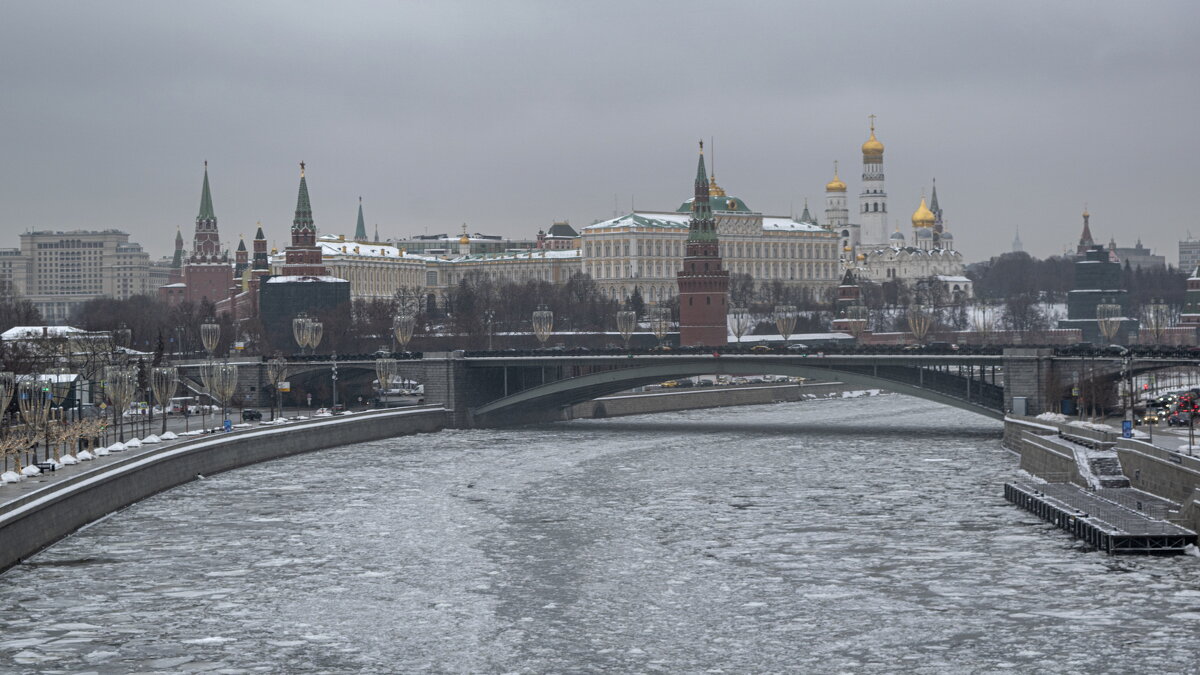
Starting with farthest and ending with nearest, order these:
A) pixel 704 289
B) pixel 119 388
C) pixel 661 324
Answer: pixel 661 324
pixel 704 289
pixel 119 388

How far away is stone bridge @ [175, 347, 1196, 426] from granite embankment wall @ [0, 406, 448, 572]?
6.83 feet

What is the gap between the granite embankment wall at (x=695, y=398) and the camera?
62594 mm

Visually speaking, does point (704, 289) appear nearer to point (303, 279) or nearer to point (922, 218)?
point (303, 279)

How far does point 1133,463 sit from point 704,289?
4978 cm

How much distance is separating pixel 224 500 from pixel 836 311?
74846 millimetres

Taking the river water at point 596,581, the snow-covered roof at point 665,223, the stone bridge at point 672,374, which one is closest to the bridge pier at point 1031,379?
the stone bridge at point 672,374

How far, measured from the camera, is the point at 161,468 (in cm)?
3559

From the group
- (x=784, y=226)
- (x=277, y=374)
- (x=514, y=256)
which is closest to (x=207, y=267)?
(x=514, y=256)

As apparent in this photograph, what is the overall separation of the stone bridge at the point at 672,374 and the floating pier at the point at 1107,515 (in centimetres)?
1503

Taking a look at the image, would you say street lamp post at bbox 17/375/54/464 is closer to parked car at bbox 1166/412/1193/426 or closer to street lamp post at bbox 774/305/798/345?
parked car at bbox 1166/412/1193/426

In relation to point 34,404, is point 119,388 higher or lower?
higher

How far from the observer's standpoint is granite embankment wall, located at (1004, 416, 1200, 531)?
26688mm

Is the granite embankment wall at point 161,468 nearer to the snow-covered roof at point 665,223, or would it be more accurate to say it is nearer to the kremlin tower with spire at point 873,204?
the snow-covered roof at point 665,223

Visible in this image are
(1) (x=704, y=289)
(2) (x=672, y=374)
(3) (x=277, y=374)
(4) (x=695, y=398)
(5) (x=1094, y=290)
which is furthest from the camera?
(5) (x=1094, y=290)
